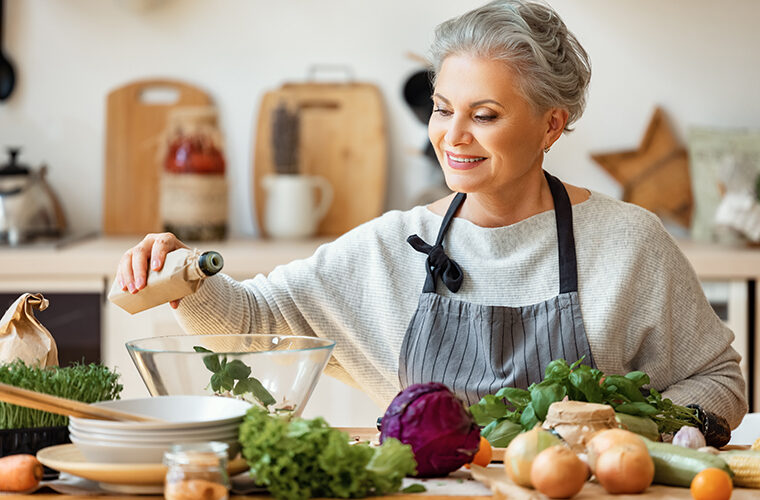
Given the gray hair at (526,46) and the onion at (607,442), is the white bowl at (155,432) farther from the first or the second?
the gray hair at (526,46)

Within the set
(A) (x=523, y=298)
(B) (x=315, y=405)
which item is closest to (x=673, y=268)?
(A) (x=523, y=298)

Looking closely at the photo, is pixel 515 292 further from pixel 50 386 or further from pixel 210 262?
A: pixel 50 386

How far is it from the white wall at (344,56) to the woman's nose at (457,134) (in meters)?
1.53

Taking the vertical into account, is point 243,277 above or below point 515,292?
below

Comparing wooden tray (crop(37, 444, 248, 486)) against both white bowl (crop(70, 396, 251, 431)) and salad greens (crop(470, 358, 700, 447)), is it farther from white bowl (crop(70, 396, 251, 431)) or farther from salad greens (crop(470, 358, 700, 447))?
salad greens (crop(470, 358, 700, 447))

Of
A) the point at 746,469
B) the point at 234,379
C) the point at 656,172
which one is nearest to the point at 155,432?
the point at 234,379

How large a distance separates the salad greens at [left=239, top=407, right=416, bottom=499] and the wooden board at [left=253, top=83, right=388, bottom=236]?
216cm

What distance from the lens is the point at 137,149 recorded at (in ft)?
10.2

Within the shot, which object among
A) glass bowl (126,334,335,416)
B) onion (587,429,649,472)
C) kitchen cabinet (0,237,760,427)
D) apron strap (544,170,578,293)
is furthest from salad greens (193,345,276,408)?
kitchen cabinet (0,237,760,427)

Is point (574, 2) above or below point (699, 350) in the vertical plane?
above

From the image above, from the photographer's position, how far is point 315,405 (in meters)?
A: 2.63

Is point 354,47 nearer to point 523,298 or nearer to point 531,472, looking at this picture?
point 523,298

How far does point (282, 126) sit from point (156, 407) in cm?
205

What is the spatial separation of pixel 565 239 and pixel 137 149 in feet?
5.83
